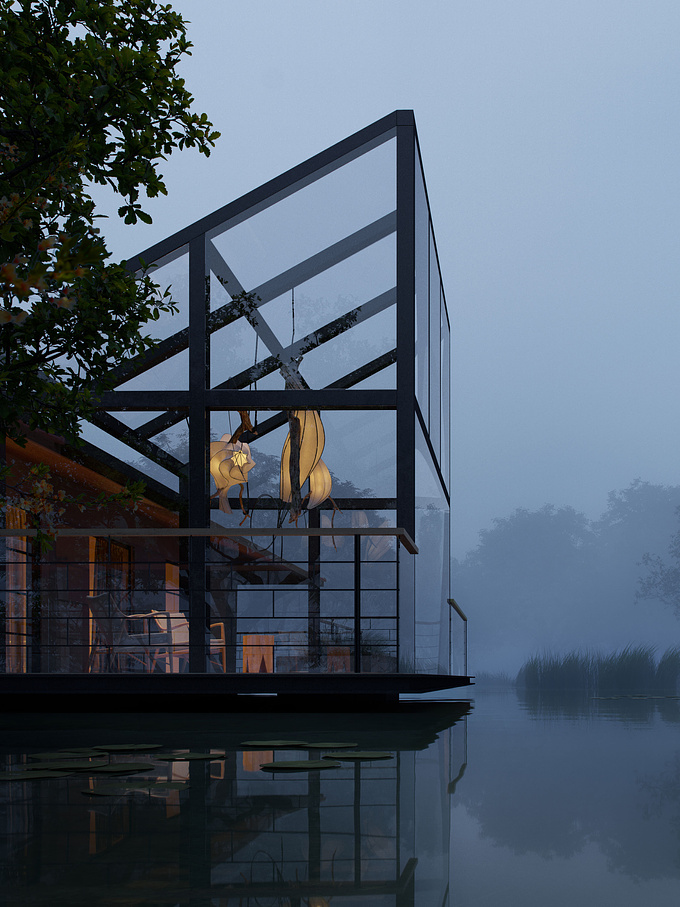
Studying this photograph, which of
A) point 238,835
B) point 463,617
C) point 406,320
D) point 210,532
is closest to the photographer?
point 238,835

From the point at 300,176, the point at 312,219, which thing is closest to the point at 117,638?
the point at 312,219

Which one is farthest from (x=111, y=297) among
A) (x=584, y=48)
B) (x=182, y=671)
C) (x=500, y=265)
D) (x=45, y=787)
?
(x=584, y=48)

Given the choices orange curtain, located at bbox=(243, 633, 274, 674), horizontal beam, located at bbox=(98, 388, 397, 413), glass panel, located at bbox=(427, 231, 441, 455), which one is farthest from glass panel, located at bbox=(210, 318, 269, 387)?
glass panel, located at bbox=(427, 231, 441, 455)

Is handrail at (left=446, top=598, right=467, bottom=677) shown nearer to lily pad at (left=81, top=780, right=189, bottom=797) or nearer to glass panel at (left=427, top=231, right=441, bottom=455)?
glass panel at (left=427, top=231, right=441, bottom=455)

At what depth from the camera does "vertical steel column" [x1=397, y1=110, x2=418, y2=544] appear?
773cm

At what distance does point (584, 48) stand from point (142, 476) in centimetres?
11713

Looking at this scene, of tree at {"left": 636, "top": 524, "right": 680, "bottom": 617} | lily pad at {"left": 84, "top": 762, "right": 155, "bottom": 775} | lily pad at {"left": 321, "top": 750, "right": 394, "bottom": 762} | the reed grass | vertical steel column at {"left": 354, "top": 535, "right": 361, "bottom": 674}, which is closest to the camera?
lily pad at {"left": 84, "top": 762, "right": 155, "bottom": 775}

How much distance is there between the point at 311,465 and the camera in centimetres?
771

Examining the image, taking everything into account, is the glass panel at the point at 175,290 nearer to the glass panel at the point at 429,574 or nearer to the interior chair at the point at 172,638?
the glass panel at the point at 429,574

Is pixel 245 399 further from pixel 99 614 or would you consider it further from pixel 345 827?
pixel 345 827

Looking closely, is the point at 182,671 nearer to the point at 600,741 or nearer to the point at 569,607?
the point at 600,741

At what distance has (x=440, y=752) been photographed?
4480 mm

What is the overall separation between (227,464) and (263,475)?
0.32m

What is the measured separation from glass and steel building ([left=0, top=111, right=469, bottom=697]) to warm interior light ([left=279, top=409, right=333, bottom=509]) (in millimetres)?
18
